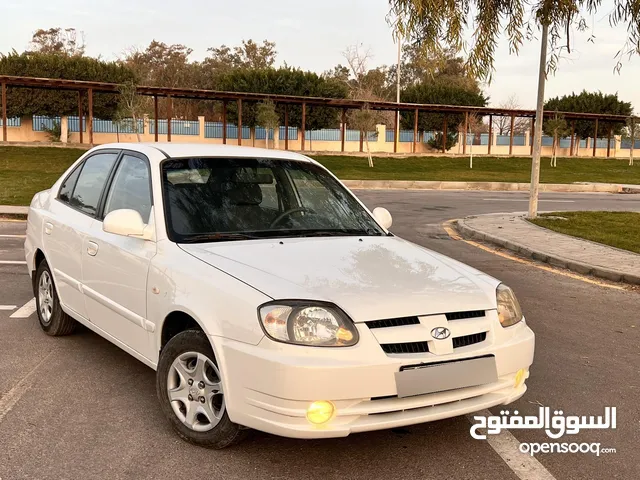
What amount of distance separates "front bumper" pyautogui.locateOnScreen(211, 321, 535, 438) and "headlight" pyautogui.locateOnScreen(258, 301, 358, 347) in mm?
41

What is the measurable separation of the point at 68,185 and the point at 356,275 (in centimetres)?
306

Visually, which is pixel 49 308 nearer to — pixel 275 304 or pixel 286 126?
pixel 275 304

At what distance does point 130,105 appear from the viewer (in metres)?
36.8

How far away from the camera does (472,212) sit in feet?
56.3

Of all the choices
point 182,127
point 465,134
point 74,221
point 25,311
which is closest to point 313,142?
point 182,127

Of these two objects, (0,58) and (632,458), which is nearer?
(632,458)

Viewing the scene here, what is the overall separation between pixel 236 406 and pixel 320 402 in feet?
1.39

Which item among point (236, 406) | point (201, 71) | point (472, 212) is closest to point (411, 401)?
point (236, 406)

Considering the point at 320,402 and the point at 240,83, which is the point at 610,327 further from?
the point at 240,83

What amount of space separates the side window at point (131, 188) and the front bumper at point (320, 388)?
147cm

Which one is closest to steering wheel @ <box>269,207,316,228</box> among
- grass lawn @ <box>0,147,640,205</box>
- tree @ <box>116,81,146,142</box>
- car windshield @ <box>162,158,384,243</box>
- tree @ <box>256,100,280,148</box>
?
car windshield @ <box>162,158,384,243</box>

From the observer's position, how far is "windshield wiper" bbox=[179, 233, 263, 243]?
3.91 metres

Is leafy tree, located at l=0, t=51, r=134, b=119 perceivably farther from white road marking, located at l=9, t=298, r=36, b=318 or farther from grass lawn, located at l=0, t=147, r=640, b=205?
white road marking, located at l=9, t=298, r=36, b=318

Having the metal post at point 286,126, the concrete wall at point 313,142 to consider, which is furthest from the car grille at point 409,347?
the metal post at point 286,126
